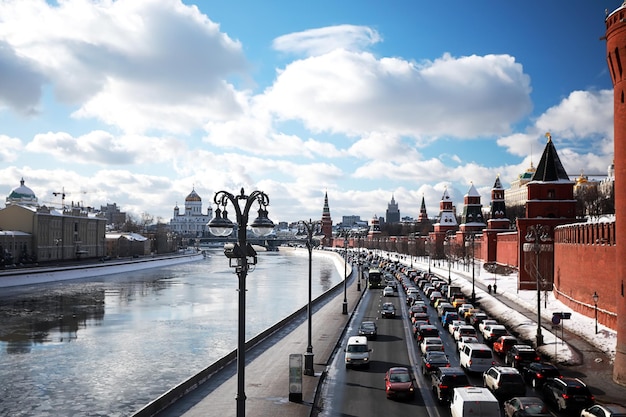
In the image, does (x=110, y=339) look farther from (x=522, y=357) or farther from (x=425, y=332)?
(x=522, y=357)

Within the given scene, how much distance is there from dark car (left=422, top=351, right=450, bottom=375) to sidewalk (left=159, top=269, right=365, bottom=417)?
395cm

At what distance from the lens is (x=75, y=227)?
10275 cm

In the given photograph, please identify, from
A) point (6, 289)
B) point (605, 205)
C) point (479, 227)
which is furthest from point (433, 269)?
point (6, 289)

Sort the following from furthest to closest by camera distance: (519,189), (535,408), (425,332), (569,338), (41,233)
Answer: (519,189) → (41,233) → (425,332) → (569,338) → (535,408)

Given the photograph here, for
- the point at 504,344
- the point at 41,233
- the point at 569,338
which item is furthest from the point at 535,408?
the point at 41,233

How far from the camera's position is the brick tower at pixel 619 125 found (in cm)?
2162

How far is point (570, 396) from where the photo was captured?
17.1m

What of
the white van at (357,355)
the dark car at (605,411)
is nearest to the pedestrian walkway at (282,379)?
the white van at (357,355)

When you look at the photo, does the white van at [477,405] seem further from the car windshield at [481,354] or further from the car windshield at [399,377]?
the car windshield at [481,354]

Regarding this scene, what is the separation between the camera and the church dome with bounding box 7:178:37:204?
109 m

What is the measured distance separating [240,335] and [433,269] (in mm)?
71879

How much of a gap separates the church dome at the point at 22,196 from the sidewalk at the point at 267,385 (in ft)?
307

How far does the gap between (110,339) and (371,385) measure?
2031 centimetres

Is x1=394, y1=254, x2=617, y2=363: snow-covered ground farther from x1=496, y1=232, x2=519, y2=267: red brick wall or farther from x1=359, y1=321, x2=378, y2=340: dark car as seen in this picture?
x1=359, y1=321, x2=378, y2=340: dark car
